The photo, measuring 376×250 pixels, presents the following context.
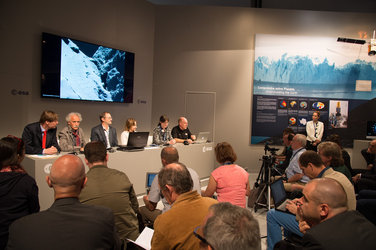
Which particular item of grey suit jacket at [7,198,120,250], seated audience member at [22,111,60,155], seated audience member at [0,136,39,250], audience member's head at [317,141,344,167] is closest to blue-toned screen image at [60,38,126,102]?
seated audience member at [22,111,60,155]

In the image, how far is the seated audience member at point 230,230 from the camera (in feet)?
3.34

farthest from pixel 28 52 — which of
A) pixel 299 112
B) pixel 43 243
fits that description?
pixel 299 112

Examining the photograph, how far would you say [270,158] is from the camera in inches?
184

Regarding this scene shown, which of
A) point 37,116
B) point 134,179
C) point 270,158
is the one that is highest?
point 37,116

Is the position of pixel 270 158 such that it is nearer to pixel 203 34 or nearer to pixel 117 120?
pixel 117 120

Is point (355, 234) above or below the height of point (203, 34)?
below

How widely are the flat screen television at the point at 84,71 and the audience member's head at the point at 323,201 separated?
201 inches

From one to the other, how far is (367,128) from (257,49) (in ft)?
11.5

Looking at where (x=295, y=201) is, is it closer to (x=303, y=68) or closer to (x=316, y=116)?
(x=316, y=116)

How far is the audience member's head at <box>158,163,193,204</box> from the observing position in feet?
6.18

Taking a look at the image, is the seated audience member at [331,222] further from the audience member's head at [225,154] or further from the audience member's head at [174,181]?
the audience member's head at [225,154]

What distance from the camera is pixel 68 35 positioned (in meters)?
5.88

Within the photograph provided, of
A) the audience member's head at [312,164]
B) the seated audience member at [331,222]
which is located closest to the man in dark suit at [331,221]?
the seated audience member at [331,222]

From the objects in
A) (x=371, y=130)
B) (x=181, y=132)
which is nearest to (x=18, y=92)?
(x=181, y=132)
